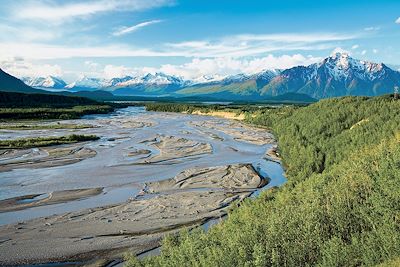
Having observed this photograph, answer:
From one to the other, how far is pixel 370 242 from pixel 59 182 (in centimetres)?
3674

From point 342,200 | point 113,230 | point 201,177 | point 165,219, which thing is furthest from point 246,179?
point 342,200

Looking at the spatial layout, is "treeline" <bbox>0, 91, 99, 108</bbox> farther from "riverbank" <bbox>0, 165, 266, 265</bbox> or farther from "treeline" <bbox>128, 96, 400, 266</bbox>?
"treeline" <bbox>128, 96, 400, 266</bbox>

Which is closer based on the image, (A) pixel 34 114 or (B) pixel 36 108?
(A) pixel 34 114

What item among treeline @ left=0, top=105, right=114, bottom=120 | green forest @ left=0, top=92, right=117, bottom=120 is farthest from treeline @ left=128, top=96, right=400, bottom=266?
green forest @ left=0, top=92, right=117, bottom=120

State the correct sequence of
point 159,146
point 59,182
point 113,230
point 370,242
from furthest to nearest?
1. point 159,146
2. point 59,182
3. point 113,230
4. point 370,242

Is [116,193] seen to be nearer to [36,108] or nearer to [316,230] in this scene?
[316,230]

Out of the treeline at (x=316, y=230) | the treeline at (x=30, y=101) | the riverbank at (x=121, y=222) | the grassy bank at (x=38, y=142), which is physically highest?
the treeline at (x=30, y=101)

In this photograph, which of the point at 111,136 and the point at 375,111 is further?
the point at 111,136

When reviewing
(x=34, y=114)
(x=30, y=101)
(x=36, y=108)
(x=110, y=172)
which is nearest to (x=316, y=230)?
(x=110, y=172)

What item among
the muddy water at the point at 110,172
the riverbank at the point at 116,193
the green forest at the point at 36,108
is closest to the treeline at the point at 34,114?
the green forest at the point at 36,108

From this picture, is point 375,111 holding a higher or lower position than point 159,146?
higher

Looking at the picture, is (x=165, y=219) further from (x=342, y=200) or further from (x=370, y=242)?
(x=370, y=242)

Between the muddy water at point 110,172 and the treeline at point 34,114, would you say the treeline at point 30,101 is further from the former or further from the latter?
the muddy water at point 110,172

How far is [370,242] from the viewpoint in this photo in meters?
20.0
